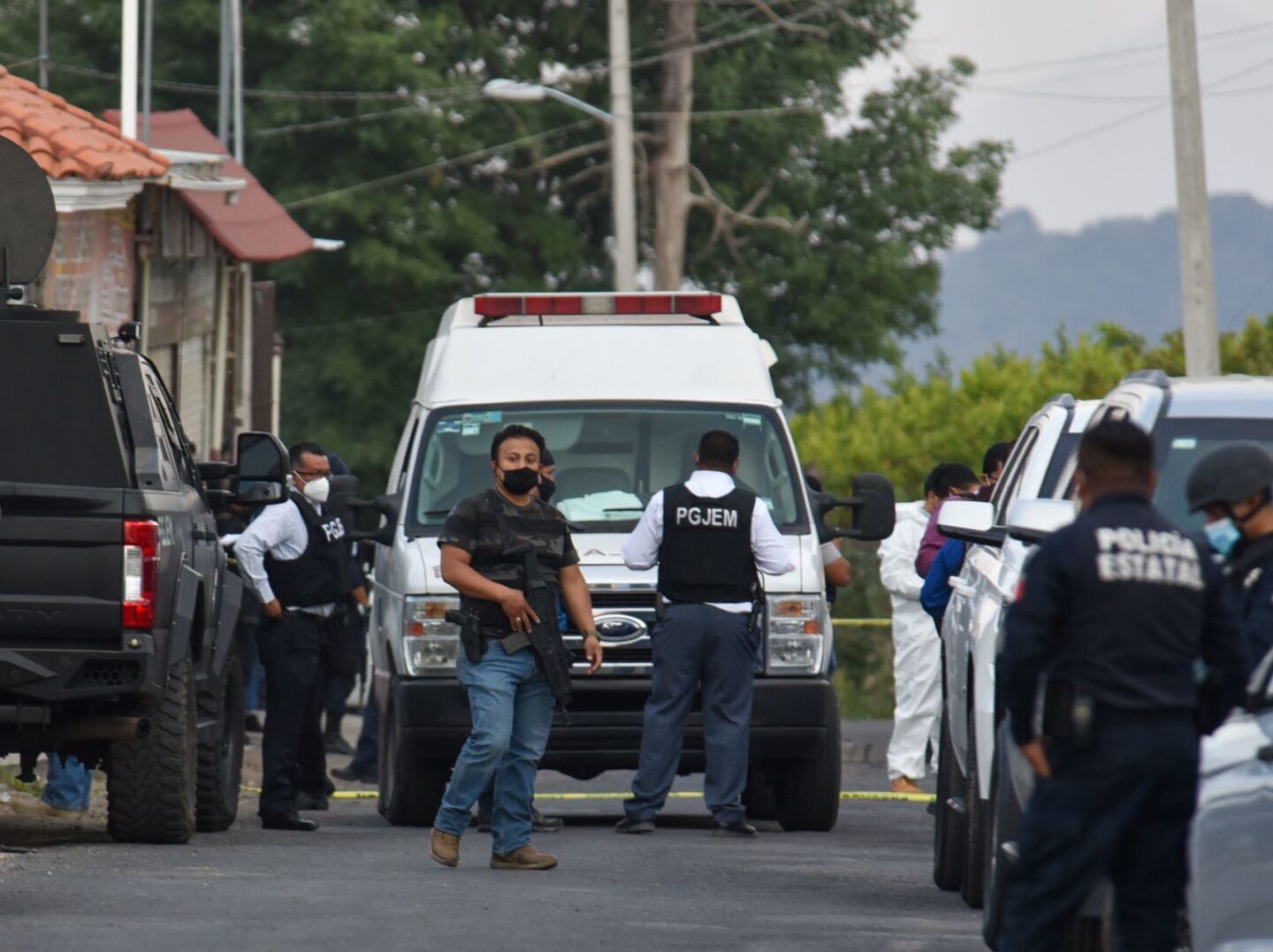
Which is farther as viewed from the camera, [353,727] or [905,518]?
[353,727]

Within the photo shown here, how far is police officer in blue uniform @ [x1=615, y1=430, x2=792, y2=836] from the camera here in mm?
12406

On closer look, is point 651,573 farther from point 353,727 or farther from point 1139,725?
point 353,727

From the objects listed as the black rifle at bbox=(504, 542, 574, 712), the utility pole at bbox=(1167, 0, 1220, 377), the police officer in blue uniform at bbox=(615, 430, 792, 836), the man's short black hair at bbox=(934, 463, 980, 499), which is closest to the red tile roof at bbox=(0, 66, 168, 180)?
the man's short black hair at bbox=(934, 463, 980, 499)

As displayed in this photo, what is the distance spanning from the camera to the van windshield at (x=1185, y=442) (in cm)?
825

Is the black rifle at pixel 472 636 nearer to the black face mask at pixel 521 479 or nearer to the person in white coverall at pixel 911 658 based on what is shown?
the black face mask at pixel 521 479

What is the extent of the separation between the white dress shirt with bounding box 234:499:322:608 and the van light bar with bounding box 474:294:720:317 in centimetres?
151

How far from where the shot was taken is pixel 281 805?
1330 cm

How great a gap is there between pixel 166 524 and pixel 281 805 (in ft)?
10.2

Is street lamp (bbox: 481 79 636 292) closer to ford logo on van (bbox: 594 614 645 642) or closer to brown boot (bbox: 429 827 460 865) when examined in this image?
ford logo on van (bbox: 594 614 645 642)

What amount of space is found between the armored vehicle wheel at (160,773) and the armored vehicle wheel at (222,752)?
63 cm

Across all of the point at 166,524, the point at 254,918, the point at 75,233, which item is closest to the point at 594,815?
the point at 166,524

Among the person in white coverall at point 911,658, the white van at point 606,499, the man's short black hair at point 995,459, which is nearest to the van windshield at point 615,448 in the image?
the white van at point 606,499

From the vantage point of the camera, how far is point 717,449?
12461 millimetres

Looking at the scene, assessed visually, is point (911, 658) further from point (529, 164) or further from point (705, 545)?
point (529, 164)
